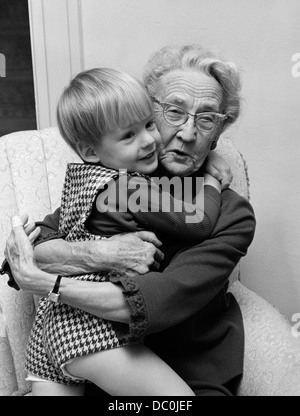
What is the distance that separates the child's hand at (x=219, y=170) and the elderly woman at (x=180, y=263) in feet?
0.08

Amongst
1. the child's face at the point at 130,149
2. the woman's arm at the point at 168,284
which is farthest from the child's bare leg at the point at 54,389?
the child's face at the point at 130,149

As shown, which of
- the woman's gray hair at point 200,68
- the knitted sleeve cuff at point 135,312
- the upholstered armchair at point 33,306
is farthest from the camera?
the woman's gray hair at point 200,68

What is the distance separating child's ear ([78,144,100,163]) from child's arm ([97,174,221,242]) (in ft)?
0.46

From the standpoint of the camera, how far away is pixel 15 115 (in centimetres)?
246

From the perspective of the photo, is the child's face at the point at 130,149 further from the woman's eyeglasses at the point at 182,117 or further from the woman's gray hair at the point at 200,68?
the woman's gray hair at the point at 200,68

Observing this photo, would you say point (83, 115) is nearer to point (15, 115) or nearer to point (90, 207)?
point (90, 207)

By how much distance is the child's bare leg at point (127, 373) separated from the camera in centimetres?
136

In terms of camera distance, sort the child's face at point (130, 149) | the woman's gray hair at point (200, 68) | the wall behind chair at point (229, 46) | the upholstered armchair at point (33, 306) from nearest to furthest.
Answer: the child's face at point (130, 149) < the upholstered armchair at point (33, 306) < the woman's gray hair at point (200, 68) < the wall behind chair at point (229, 46)

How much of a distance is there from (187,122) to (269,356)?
0.70 m

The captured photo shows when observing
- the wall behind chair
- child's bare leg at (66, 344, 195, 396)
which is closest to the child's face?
child's bare leg at (66, 344, 195, 396)

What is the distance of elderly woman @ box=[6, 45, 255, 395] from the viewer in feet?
→ 4.46

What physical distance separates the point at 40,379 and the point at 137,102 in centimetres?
77

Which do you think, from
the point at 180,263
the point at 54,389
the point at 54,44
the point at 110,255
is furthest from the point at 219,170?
the point at 54,44

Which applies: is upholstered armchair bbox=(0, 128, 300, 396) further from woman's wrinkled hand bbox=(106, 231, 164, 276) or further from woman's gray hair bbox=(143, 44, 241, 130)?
woman's wrinkled hand bbox=(106, 231, 164, 276)
